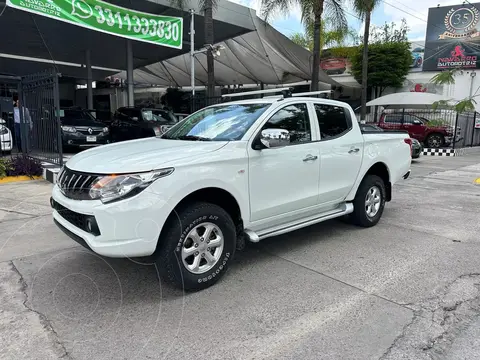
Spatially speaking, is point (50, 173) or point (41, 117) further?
point (41, 117)

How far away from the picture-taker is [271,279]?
401 centimetres

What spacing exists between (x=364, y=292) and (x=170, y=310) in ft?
6.01

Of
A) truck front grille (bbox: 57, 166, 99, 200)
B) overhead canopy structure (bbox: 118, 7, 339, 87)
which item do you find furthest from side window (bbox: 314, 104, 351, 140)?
overhead canopy structure (bbox: 118, 7, 339, 87)

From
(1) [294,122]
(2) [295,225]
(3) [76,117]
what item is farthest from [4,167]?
(2) [295,225]

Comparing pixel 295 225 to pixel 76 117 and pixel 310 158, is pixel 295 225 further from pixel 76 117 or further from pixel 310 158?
pixel 76 117

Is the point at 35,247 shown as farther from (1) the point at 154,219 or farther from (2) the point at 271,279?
(2) the point at 271,279

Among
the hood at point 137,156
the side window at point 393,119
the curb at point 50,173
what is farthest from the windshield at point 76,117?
the side window at point 393,119

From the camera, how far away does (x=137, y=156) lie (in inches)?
142

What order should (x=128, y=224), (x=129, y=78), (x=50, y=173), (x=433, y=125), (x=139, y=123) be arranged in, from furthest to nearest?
(x=433, y=125)
(x=129, y=78)
(x=139, y=123)
(x=50, y=173)
(x=128, y=224)

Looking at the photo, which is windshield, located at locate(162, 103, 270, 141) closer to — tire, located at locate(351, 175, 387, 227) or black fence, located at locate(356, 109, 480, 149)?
tire, located at locate(351, 175, 387, 227)

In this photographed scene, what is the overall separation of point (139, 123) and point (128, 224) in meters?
10.8

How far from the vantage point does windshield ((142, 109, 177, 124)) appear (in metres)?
13.6

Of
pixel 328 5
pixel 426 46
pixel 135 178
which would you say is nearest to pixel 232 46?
pixel 328 5

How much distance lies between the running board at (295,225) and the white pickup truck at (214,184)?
0.02 metres
